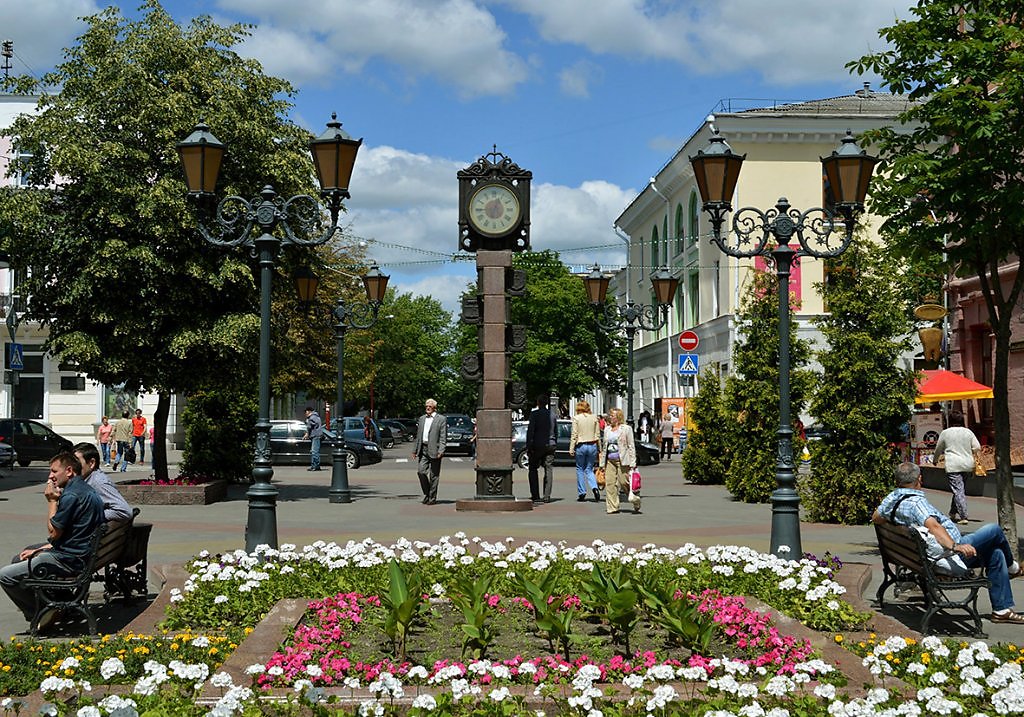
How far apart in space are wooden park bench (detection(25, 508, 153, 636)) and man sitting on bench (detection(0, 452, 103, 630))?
0.05 metres

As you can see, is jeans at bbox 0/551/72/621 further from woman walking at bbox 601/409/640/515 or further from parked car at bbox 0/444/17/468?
parked car at bbox 0/444/17/468

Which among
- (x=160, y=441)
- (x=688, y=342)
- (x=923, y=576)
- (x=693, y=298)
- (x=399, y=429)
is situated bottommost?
(x=923, y=576)

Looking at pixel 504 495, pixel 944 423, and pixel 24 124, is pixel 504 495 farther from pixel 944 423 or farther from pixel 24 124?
pixel 944 423

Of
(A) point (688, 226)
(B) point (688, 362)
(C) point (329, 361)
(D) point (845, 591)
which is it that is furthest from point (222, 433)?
(A) point (688, 226)

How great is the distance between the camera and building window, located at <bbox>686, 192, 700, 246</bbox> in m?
51.1

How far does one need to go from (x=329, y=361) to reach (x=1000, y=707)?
46727mm

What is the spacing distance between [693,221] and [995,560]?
42.5 meters

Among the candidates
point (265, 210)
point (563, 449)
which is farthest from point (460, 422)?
point (265, 210)

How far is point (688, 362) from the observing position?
36062 millimetres

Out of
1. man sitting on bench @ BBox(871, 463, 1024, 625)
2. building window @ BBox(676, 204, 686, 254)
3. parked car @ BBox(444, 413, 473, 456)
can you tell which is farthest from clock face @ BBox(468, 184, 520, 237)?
building window @ BBox(676, 204, 686, 254)

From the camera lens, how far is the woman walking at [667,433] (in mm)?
44250

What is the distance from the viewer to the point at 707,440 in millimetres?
28938

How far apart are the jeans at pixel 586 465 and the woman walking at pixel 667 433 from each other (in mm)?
19720

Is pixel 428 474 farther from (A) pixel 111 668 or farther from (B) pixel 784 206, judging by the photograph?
(A) pixel 111 668
